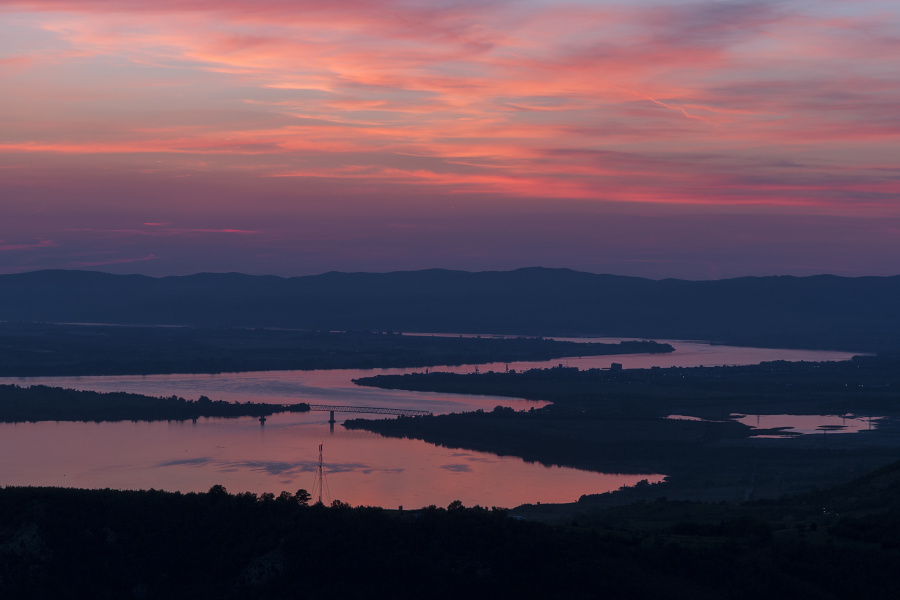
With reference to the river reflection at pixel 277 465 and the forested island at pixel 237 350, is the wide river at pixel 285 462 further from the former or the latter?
the forested island at pixel 237 350

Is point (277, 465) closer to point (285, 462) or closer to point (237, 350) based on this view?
point (285, 462)

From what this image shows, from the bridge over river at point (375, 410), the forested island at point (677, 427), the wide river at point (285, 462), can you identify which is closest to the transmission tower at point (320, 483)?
the wide river at point (285, 462)

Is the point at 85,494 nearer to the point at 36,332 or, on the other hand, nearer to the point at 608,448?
the point at 608,448

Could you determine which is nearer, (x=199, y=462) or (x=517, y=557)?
(x=517, y=557)

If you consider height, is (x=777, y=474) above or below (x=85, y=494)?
below

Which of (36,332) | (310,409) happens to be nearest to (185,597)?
(310,409)

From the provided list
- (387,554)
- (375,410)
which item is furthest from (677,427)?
(387,554)

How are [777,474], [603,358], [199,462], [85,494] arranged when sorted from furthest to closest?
[603,358] → [199,462] → [777,474] → [85,494]
